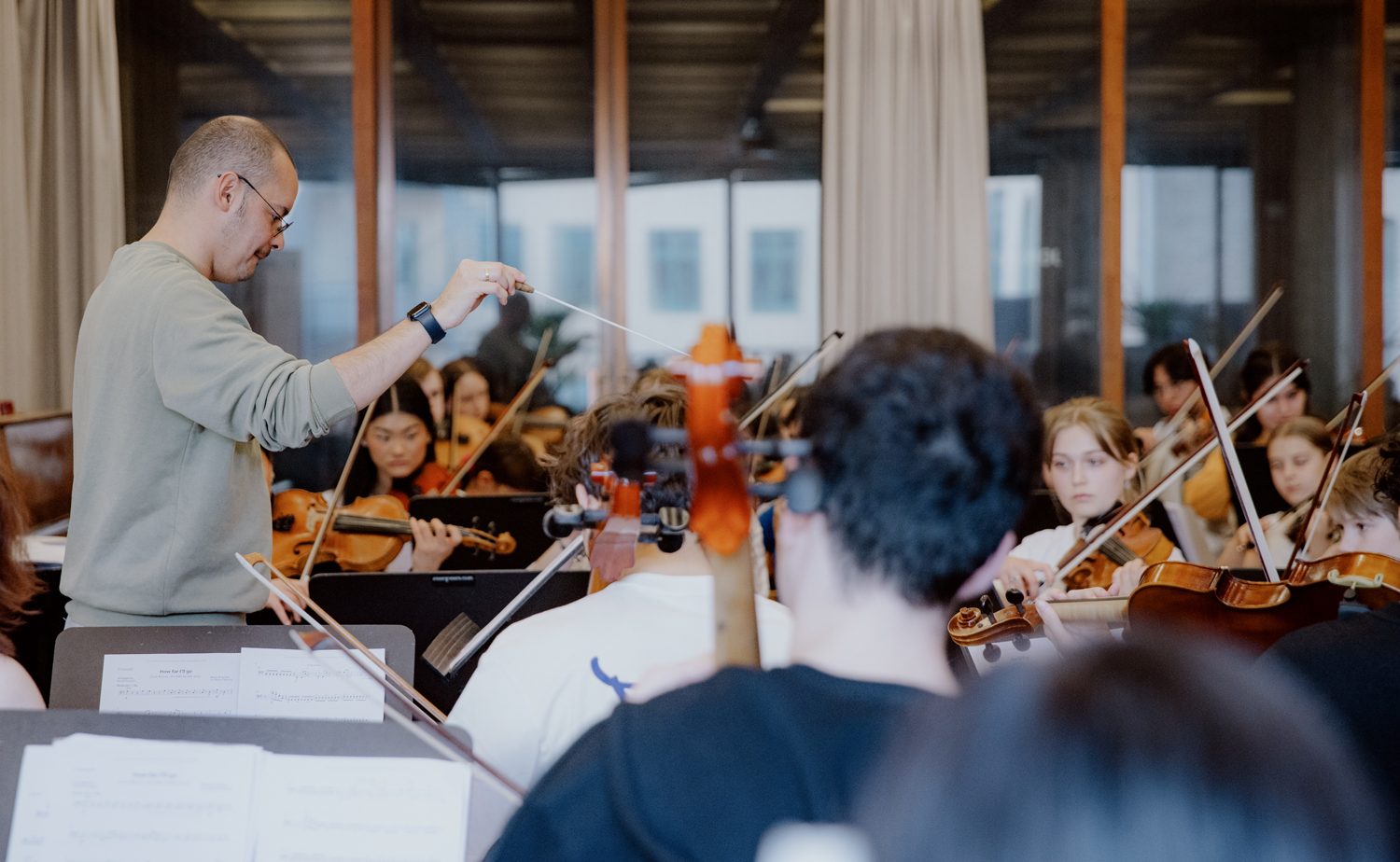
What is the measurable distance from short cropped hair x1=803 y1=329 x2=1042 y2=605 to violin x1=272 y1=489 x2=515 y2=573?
2.01 meters

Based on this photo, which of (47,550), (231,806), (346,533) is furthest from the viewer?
(346,533)

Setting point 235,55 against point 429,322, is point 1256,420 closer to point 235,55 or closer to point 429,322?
point 429,322

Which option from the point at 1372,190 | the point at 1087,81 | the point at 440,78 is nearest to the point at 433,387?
the point at 440,78

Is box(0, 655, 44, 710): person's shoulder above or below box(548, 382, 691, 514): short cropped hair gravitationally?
below

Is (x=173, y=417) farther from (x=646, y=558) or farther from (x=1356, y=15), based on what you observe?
(x=1356, y=15)

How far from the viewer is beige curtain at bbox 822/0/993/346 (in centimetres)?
393

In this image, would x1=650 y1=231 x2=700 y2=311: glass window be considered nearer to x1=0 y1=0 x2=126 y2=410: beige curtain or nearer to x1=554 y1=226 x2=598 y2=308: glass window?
x1=554 y1=226 x2=598 y2=308: glass window

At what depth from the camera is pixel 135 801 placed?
3.40 ft

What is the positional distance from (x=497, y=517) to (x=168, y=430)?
113 centimetres

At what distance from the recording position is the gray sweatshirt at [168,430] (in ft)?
4.91

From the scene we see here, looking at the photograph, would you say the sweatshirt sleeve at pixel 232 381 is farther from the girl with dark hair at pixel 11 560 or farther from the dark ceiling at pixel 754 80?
the dark ceiling at pixel 754 80

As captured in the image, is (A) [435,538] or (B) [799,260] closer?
(A) [435,538]

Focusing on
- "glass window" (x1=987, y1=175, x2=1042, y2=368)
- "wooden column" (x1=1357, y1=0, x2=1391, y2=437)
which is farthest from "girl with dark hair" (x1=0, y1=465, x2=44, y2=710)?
"wooden column" (x1=1357, y1=0, x2=1391, y2=437)

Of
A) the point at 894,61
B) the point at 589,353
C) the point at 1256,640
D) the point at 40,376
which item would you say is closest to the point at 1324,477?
the point at 1256,640
